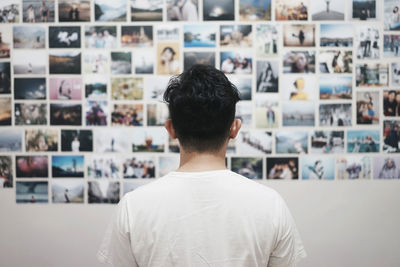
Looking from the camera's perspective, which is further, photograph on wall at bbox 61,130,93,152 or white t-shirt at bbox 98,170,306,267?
photograph on wall at bbox 61,130,93,152

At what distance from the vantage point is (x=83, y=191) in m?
2.03

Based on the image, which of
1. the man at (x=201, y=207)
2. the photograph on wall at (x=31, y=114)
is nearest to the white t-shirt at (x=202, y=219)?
the man at (x=201, y=207)

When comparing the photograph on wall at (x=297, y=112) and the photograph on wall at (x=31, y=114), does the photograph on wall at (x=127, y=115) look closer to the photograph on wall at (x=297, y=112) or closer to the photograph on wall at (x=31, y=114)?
the photograph on wall at (x=31, y=114)

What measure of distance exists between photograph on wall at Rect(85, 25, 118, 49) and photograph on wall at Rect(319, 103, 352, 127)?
43.9 inches

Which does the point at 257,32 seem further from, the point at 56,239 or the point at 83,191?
the point at 56,239

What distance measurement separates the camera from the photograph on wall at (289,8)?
6.51 ft

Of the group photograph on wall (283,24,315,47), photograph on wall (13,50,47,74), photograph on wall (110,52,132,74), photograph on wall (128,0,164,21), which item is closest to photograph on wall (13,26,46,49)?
photograph on wall (13,50,47,74)

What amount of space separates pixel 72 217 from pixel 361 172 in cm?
151

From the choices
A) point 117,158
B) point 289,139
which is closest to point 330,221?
point 289,139

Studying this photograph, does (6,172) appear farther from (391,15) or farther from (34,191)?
(391,15)

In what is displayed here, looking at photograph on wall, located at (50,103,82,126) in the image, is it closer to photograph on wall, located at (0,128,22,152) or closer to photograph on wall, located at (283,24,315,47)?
photograph on wall, located at (0,128,22,152)

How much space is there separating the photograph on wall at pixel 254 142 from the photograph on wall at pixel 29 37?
3.69 ft

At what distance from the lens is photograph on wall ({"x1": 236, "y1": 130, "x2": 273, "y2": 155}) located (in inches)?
78.5

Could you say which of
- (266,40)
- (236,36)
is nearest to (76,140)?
(236,36)
